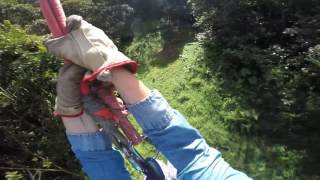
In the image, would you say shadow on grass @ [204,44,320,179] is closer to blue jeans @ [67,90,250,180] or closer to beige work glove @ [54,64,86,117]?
blue jeans @ [67,90,250,180]

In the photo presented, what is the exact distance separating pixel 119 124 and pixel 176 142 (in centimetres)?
23

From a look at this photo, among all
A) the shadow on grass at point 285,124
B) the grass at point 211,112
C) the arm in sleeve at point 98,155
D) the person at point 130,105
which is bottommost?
the grass at point 211,112

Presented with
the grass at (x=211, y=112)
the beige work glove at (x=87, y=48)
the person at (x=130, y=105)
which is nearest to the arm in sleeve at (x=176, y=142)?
the person at (x=130, y=105)

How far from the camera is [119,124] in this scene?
1.38 meters

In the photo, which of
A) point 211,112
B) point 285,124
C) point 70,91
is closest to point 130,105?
point 70,91

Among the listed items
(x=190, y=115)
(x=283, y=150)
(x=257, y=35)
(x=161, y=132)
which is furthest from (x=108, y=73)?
(x=257, y=35)

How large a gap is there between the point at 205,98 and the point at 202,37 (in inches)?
68.7

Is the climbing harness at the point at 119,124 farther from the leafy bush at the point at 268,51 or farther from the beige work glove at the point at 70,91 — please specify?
the leafy bush at the point at 268,51

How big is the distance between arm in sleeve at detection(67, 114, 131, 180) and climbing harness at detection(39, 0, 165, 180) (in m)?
0.03

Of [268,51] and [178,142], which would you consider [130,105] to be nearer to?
[178,142]

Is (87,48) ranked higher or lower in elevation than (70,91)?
higher

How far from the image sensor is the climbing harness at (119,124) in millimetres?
1295

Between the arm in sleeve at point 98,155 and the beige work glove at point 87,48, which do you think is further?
the arm in sleeve at point 98,155

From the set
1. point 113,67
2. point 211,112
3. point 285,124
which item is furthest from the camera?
point 211,112
